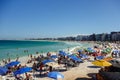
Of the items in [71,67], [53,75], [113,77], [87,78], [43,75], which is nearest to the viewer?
[113,77]

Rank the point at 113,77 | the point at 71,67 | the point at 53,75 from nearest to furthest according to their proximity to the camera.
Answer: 1. the point at 113,77
2. the point at 53,75
3. the point at 71,67

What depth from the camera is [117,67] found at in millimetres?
14273

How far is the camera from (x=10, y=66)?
19.0 metres

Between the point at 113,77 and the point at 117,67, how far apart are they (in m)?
3.14

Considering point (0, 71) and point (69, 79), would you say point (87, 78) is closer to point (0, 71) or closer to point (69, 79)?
point (69, 79)

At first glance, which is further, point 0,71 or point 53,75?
point 0,71

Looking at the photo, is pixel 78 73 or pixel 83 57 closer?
pixel 78 73

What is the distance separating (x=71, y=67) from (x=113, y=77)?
350 inches

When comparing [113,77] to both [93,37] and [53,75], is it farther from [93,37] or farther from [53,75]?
[93,37]

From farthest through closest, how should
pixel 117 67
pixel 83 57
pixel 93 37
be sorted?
pixel 93 37 → pixel 83 57 → pixel 117 67

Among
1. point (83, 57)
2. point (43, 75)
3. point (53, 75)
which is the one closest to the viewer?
point (53, 75)

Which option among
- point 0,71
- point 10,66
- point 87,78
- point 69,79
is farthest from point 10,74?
point 87,78

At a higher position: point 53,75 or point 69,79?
point 53,75

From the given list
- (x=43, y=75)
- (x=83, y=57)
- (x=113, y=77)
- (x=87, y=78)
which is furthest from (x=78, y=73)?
(x=83, y=57)
